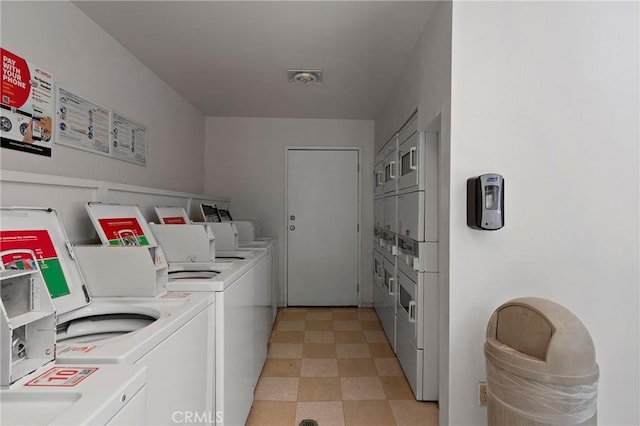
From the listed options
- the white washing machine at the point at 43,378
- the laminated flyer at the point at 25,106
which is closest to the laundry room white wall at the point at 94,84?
the laminated flyer at the point at 25,106

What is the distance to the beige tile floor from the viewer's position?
75.9 inches

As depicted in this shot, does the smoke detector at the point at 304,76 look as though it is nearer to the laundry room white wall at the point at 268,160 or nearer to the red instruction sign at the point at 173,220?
the laundry room white wall at the point at 268,160

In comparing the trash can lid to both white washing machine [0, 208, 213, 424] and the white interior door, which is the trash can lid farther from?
the white interior door

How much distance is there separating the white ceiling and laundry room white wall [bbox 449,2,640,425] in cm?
57

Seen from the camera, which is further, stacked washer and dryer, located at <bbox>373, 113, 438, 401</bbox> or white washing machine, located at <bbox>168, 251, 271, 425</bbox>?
stacked washer and dryer, located at <bbox>373, 113, 438, 401</bbox>

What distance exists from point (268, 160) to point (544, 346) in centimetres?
341

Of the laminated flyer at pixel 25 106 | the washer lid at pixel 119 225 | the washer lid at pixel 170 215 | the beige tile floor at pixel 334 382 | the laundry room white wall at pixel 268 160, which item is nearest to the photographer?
the laminated flyer at pixel 25 106

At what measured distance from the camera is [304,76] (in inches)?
105

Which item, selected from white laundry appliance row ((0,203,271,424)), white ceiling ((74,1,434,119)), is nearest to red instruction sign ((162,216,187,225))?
white laundry appliance row ((0,203,271,424))

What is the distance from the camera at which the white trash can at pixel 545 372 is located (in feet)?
3.81

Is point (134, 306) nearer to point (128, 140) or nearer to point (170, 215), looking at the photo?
point (170, 215)

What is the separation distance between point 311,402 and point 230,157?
9.57 feet

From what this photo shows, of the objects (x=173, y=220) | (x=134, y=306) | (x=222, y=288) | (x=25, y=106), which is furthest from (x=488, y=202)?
(x=25, y=106)

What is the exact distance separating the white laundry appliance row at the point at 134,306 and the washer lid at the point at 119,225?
0.75ft
